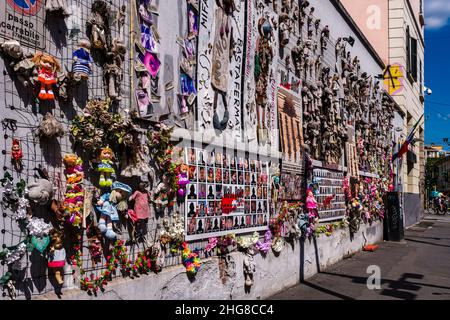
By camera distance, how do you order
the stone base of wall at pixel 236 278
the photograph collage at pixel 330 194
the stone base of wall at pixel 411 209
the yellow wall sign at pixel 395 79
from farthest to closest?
the yellow wall sign at pixel 395 79, the stone base of wall at pixel 411 209, the photograph collage at pixel 330 194, the stone base of wall at pixel 236 278

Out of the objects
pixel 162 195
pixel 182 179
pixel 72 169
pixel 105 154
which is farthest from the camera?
pixel 182 179

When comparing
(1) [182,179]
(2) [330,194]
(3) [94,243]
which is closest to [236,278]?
(1) [182,179]

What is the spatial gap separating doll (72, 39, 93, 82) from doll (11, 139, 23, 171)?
735mm

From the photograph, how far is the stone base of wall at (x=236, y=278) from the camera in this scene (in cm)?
444

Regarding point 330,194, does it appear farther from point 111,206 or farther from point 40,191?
point 40,191

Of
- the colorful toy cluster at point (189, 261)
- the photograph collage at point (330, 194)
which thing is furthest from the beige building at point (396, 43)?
the colorful toy cluster at point (189, 261)

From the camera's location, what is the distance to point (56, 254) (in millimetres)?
3637

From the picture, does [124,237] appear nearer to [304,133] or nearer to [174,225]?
[174,225]

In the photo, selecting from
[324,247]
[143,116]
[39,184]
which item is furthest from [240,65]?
[324,247]

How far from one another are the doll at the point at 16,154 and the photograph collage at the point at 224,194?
2.23 m

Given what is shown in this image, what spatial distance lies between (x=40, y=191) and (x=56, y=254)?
0.52 m

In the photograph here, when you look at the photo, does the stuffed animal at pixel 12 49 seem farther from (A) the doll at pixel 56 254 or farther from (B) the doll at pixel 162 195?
(B) the doll at pixel 162 195

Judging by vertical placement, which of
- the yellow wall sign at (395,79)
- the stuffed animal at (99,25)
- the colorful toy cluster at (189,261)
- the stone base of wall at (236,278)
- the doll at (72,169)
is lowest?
the stone base of wall at (236,278)

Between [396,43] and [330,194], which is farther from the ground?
[396,43]
